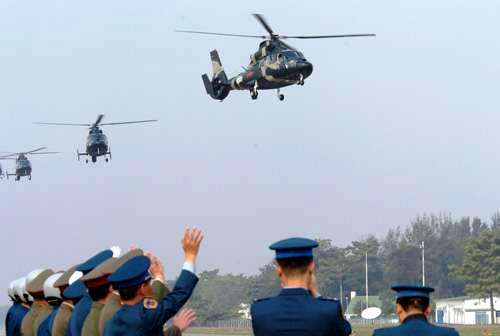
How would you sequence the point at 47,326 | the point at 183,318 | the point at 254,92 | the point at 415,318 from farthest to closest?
the point at 254,92
the point at 47,326
the point at 183,318
the point at 415,318

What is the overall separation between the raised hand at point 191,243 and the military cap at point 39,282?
17.6ft

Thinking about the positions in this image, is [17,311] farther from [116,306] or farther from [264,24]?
[264,24]

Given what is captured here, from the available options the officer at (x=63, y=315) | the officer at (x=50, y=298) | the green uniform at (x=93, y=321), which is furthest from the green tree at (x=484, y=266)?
the green uniform at (x=93, y=321)

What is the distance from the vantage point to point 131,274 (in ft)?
29.0

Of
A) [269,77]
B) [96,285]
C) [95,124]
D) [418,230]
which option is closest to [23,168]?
[95,124]

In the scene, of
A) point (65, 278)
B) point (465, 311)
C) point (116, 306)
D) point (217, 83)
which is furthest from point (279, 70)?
point (465, 311)

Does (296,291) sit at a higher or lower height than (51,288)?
higher

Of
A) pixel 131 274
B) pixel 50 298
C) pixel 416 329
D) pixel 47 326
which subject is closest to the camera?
pixel 416 329

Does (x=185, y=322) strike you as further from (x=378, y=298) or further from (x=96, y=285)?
(x=378, y=298)

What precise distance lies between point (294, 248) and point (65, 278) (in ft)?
18.2

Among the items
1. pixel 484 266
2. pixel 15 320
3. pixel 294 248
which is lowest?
pixel 484 266

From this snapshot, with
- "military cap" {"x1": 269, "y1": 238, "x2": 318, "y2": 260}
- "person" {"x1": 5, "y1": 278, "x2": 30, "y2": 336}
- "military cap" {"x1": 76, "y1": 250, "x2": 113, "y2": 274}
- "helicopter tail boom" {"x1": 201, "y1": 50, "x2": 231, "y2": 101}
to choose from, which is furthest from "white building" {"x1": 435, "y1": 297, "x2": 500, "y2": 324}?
"military cap" {"x1": 269, "y1": 238, "x2": 318, "y2": 260}

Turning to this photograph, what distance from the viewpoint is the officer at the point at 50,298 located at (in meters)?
12.9

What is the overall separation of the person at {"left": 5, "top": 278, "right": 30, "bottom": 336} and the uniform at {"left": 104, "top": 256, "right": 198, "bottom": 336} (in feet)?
19.8
